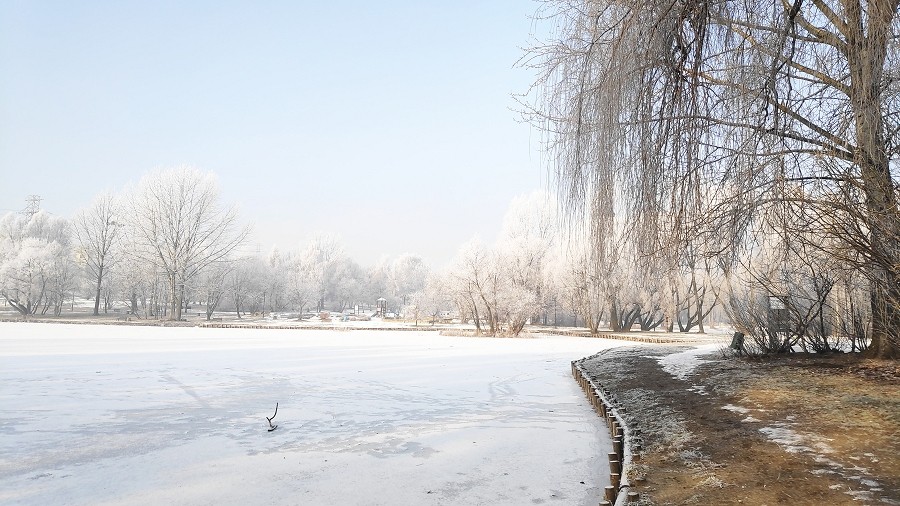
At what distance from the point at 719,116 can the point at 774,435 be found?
2398 mm

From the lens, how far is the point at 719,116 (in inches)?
167

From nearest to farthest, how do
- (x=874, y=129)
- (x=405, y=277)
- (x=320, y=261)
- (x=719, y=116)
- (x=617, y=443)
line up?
(x=874, y=129)
(x=719, y=116)
(x=617, y=443)
(x=320, y=261)
(x=405, y=277)

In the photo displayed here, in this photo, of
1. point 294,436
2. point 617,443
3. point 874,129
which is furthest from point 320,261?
point 874,129

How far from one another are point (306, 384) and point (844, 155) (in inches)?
310

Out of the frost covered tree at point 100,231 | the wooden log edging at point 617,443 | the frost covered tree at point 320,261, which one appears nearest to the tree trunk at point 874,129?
the wooden log edging at point 617,443

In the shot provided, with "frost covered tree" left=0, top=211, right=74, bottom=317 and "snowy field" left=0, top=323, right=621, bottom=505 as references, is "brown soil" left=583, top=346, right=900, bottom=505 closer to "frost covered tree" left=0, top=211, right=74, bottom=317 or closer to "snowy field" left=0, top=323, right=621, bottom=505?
"snowy field" left=0, top=323, right=621, bottom=505

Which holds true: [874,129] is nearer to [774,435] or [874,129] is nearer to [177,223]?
[774,435]

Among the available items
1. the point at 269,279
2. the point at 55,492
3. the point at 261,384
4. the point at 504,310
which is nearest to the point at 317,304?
the point at 269,279

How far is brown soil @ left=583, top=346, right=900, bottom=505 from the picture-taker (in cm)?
323

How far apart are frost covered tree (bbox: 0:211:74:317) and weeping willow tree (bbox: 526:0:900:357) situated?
44.2 m

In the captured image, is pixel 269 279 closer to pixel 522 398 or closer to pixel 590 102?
pixel 522 398

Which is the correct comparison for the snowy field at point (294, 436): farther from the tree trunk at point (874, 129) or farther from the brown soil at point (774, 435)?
the tree trunk at point (874, 129)

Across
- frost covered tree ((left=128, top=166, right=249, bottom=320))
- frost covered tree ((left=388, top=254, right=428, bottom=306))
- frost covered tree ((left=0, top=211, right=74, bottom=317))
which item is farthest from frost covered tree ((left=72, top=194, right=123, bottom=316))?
frost covered tree ((left=388, top=254, right=428, bottom=306))

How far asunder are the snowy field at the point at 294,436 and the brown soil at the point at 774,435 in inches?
25.8
